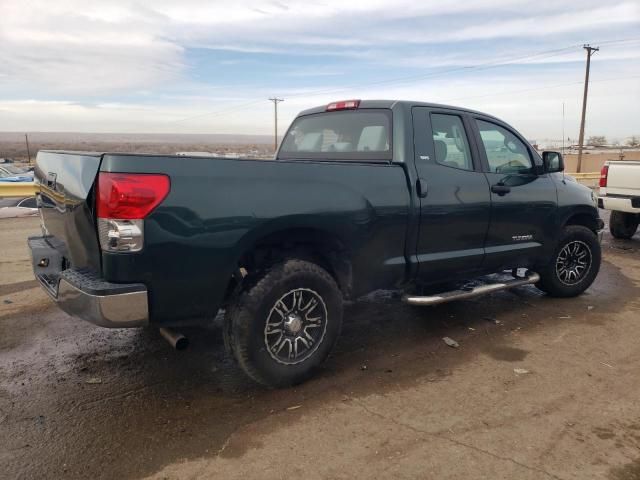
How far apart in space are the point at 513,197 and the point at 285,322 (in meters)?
2.58

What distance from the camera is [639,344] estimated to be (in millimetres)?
4438

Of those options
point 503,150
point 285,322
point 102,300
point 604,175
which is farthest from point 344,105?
point 604,175

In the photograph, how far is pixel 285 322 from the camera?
139 inches

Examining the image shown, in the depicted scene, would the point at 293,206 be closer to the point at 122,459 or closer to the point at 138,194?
the point at 138,194

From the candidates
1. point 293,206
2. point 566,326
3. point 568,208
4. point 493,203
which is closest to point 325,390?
point 293,206

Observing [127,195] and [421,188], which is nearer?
[127,195]

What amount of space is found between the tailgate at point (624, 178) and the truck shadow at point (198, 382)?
156 inches

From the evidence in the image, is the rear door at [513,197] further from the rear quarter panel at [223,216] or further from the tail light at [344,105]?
the rear quarter panel at [223,216]

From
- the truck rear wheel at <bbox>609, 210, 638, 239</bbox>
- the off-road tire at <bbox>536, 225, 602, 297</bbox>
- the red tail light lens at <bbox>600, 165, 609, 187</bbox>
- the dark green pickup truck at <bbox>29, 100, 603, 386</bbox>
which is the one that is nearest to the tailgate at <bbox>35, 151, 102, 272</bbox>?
the dark green pickup truck at <bbox>29, 100, 603, 386</bbox>

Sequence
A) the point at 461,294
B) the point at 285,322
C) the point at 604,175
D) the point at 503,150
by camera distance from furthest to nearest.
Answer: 1. the point at 604,175
2. the point at 503,150
3. the point at 461,294
4. the point at 285,322

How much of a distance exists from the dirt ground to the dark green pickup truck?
43 cm

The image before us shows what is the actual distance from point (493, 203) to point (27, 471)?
3897 mm

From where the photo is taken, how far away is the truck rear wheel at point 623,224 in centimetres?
966

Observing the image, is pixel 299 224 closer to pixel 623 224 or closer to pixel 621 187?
pixel 621 187
